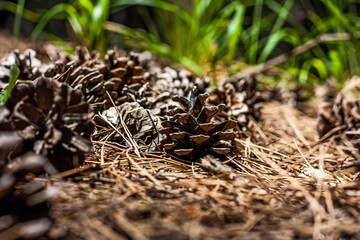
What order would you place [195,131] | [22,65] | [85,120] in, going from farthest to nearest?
[22,65]
[195,131]
[85,120]

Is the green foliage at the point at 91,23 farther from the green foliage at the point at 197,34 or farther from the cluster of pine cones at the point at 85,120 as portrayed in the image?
the cluster of pine cones at the point at 85,120

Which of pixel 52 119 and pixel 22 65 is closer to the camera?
pixel 52 119

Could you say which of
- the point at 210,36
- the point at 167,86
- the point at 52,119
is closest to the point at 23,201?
the point at 52,119

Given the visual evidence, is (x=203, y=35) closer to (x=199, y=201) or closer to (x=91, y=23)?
(x=91, y=23)

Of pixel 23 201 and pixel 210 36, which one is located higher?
pixel 210 36

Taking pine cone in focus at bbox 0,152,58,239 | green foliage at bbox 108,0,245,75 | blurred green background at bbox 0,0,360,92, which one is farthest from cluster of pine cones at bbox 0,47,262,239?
green foliage at bbox 108,0,245,75

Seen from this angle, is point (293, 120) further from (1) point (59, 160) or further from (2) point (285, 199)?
(1) point (59, 160)

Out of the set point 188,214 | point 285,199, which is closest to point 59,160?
point 188,214
